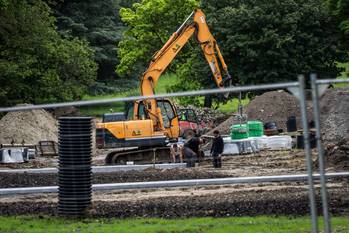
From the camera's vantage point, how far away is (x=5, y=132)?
38625 mm

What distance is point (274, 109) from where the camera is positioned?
129 ft

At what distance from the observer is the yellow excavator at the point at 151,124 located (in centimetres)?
2716

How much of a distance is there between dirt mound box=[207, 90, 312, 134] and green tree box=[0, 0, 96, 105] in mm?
14141

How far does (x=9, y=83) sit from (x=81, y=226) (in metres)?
35.3

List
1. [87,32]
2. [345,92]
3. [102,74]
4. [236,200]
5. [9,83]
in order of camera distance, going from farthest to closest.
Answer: [102,74]
[87,32]
[9,83]
[345,92]
[236,200]

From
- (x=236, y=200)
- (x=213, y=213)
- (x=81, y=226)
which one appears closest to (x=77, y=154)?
(x=81, y=226)

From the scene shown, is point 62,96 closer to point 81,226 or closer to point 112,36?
point 112,36

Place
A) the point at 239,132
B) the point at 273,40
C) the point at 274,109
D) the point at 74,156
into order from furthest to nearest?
the point at 273,40, the point at 274,109, the point at 239,132, the point at 74,156

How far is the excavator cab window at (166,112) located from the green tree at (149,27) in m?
27.4

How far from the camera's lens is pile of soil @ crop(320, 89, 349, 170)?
2302 cm

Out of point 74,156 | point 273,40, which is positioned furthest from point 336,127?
point 74,156

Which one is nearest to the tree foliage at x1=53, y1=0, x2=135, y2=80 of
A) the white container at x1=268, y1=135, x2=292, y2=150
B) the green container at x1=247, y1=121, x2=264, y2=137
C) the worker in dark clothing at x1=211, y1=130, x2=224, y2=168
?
the green container at x1=247, y1=121, x2=264, y2=137

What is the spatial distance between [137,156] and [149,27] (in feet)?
103

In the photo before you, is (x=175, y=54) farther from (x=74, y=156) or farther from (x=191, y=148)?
(x=74, y=156)
